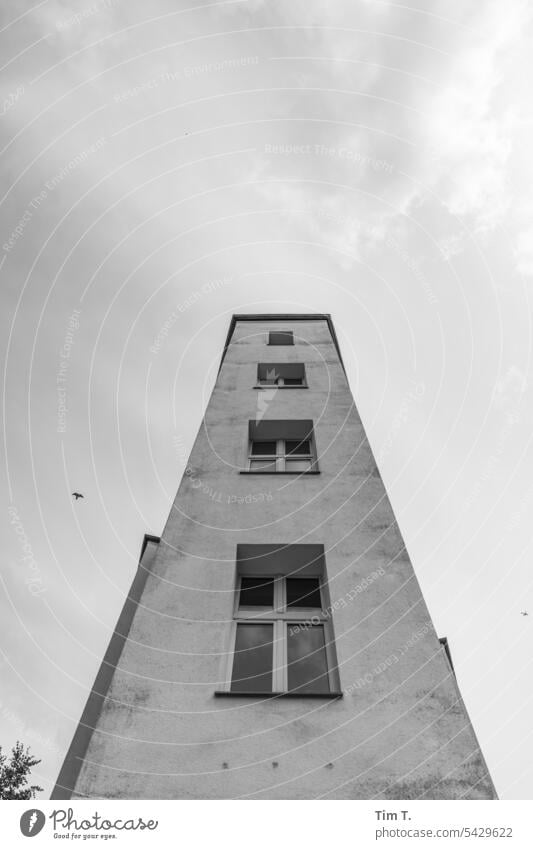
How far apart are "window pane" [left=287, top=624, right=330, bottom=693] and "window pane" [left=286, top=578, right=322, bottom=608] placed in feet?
1.60

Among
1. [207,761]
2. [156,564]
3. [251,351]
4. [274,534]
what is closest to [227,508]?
[274,534]

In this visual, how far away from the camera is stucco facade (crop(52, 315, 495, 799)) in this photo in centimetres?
506

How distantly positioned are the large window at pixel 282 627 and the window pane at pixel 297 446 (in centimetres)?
343

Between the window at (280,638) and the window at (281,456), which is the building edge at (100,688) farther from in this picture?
the window at (281,456)

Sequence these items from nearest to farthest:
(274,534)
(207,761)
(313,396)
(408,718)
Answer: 1. (207,761)
2. (408,718)
3. (274,534)
4. (313,396)

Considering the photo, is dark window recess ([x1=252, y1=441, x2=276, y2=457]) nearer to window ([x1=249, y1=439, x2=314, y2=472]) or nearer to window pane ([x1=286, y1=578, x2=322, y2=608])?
window ([x1=249, y1=439, x2=314, y2=472])

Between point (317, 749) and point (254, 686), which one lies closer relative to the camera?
point (317, 749)

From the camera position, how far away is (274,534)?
8031 mm

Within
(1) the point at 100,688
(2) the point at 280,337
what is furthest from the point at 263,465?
(2) the point at 280,337

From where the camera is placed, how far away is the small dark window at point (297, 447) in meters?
11.0

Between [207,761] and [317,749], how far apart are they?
1117 mm
